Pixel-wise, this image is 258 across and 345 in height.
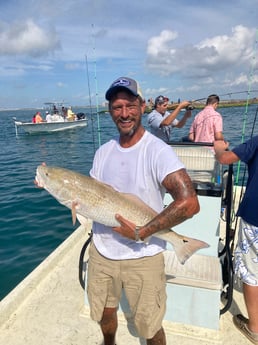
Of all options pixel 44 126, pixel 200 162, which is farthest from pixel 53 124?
pixel 200 162

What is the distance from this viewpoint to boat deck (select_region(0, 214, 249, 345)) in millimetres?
3059

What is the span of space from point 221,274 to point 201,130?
11.5 ft

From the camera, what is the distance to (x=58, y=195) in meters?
2.30

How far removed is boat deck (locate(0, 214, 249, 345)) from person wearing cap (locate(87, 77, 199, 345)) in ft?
2.50

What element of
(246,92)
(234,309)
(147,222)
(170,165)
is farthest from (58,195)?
(246,92)

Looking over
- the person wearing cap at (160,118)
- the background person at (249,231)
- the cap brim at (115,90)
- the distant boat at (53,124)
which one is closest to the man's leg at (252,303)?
the background person at (249,231)

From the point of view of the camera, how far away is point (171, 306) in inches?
123

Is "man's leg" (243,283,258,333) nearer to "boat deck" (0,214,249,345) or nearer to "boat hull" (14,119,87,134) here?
"boat deck" (0,214,249,345)

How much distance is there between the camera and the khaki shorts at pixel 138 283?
2.24 m

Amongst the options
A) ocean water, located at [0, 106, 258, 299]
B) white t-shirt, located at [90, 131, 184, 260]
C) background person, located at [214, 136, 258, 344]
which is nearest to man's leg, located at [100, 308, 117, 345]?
white t-shirt, located at [90, 131, 184, 260]

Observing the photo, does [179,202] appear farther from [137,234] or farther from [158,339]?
[158,339]

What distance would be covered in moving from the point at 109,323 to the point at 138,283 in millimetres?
672

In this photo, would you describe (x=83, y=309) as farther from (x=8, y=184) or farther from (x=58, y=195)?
(x=8, y=184)

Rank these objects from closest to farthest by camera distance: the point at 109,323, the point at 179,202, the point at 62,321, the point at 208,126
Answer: the point at 179,202 → the point at 109,323 → the point at 62,321 → the point at 208,126
